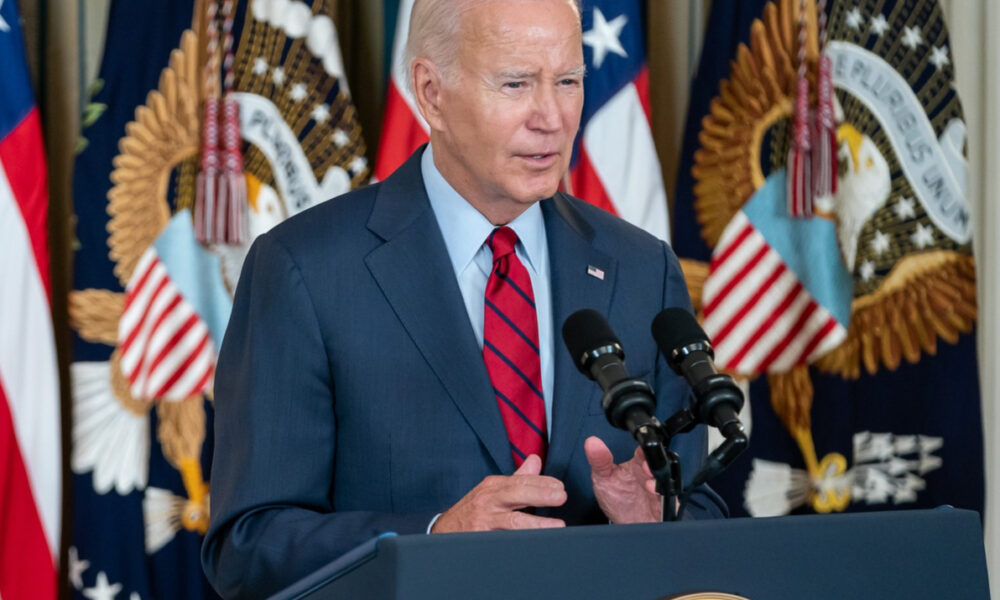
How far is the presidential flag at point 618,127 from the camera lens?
3.41m

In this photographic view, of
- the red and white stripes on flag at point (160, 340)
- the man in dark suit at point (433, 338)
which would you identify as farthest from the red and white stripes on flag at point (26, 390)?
the man in dark suit at point (433, 338)

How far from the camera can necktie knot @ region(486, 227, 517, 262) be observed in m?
1.90

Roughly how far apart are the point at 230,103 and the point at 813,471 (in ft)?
6.15

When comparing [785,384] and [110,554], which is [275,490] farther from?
[785,384]

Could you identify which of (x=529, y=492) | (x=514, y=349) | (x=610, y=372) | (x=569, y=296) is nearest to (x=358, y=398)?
(x=514, y=349)

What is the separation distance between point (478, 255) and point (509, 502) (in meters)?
0.62

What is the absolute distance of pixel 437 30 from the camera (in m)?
1.86

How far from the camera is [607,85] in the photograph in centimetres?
346

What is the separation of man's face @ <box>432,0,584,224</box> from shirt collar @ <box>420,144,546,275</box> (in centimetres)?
8

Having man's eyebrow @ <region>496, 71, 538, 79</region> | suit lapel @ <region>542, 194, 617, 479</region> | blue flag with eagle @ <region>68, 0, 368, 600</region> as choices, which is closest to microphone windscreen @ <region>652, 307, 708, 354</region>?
suit lapel @ <region>542, 194, 617, 479</region>

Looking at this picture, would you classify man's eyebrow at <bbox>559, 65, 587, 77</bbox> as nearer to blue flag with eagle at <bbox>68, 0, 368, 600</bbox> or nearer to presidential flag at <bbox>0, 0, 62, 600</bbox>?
blue flag with eagle at <bbox>68, 0, 368, 600</bbox>

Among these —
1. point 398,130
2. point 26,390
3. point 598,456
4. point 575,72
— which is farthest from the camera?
point 398,130

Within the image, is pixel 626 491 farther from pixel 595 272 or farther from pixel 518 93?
pixel 518 93

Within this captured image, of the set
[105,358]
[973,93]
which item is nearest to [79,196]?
[105,358]
